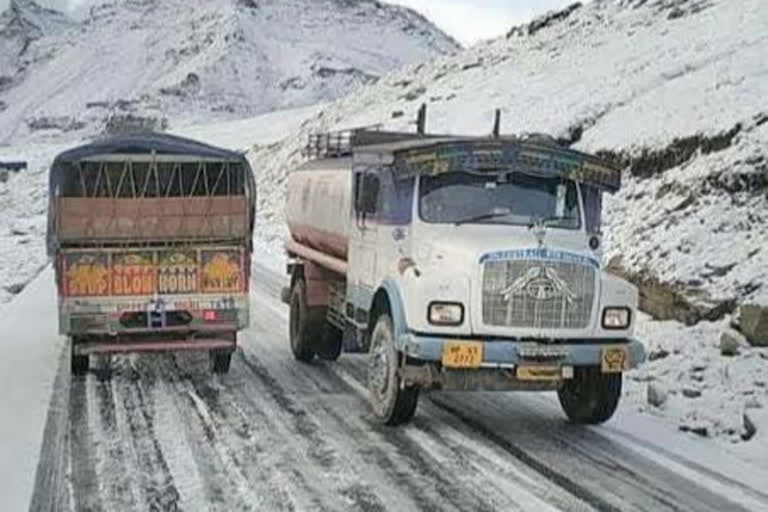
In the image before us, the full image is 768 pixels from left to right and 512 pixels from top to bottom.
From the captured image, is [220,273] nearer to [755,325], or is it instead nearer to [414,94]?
[755,325]

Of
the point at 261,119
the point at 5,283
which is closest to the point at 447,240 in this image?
the point at 5,283

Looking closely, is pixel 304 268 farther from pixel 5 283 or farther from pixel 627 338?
pixel 5 283

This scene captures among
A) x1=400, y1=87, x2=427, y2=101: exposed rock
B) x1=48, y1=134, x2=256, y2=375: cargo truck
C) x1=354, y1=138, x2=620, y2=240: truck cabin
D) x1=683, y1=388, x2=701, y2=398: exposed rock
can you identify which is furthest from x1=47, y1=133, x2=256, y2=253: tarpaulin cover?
x1=400, y1=87, x2=427, y2=101: exposed rock

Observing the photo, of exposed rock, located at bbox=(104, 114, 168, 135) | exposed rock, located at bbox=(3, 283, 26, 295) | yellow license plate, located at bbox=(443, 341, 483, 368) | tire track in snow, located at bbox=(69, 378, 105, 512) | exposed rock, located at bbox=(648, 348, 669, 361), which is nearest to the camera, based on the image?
tire track in snow, located at bbox=(69, 378, 105, 512)

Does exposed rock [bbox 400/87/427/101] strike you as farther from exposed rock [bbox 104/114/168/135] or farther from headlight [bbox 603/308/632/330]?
exposed rock [bbox 104/114/168/135]

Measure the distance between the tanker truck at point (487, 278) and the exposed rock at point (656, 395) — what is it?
1.15 m

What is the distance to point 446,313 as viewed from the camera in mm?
10312

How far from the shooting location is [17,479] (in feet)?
28.5

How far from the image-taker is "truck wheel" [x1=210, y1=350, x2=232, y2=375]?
13578 millimetres

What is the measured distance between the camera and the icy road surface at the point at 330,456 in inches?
334

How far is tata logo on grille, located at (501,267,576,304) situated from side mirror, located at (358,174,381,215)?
2115 millimetres

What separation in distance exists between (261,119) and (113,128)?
57.9 metres

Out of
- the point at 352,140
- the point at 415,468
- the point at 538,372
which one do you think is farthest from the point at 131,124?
the point at 415,468

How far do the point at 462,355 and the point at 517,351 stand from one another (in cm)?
50
